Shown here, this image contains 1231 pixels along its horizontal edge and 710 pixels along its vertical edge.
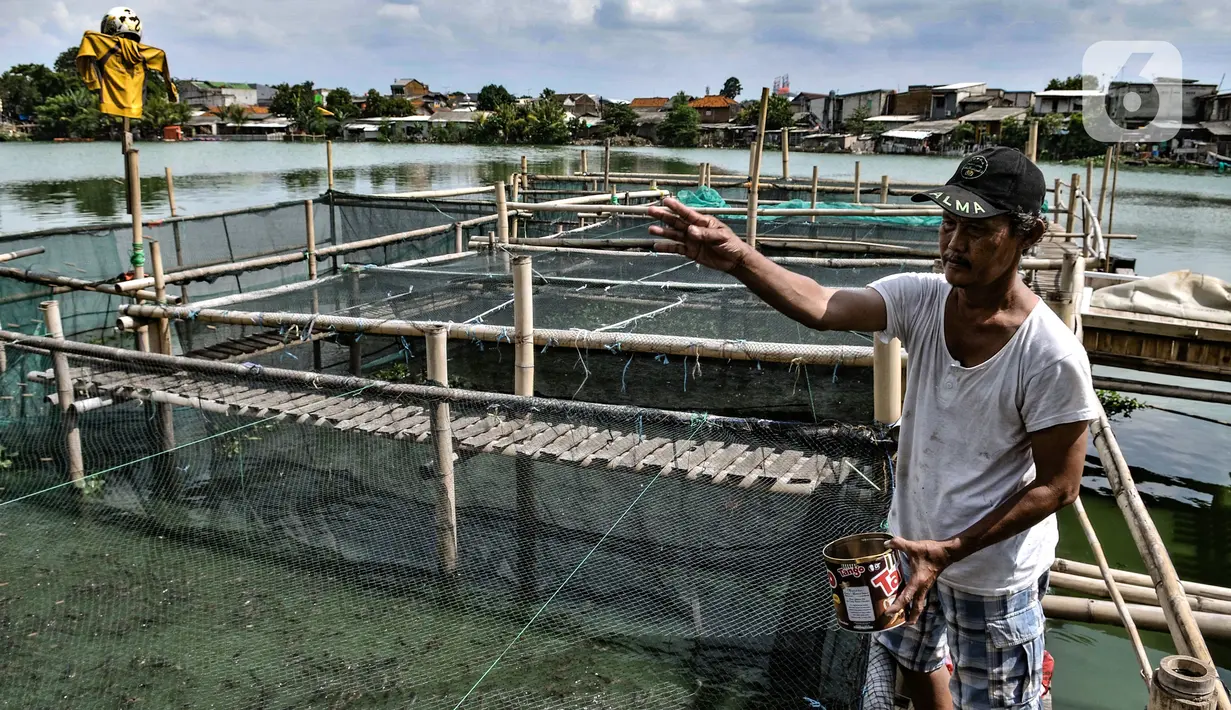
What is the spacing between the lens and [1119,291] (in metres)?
6.52

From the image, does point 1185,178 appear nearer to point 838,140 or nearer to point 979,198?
point 838,140

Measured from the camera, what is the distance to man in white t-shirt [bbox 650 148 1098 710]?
66.0 inches

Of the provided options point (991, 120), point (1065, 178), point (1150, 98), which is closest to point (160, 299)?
point (1150, 98)

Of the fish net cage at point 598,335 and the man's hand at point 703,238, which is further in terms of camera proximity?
the fish net cage at point 598,335

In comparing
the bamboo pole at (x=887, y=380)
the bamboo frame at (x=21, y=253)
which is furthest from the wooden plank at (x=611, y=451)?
the bamboo frame at (x=21, y=253)

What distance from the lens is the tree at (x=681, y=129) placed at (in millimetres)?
52750

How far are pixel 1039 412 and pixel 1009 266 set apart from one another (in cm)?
31

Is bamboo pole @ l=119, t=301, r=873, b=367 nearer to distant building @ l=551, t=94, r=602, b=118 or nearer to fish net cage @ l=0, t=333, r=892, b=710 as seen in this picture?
fish net cage @ l=0, t=333, r=892, b=710

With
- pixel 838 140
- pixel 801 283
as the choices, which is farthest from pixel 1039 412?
pixel 838 140

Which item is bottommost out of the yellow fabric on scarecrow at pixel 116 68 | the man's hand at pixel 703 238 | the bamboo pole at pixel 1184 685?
the bamboo pole at pixel 1184 685

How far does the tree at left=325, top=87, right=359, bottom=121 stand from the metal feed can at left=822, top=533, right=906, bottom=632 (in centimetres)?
6554

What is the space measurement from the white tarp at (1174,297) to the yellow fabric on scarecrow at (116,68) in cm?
705

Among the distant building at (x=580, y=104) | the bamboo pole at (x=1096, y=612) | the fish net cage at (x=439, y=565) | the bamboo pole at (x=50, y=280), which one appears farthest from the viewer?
the distant building at (x=580, y=104)

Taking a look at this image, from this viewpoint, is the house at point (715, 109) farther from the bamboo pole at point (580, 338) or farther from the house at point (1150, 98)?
the bamboo pole at point (580, 338)
